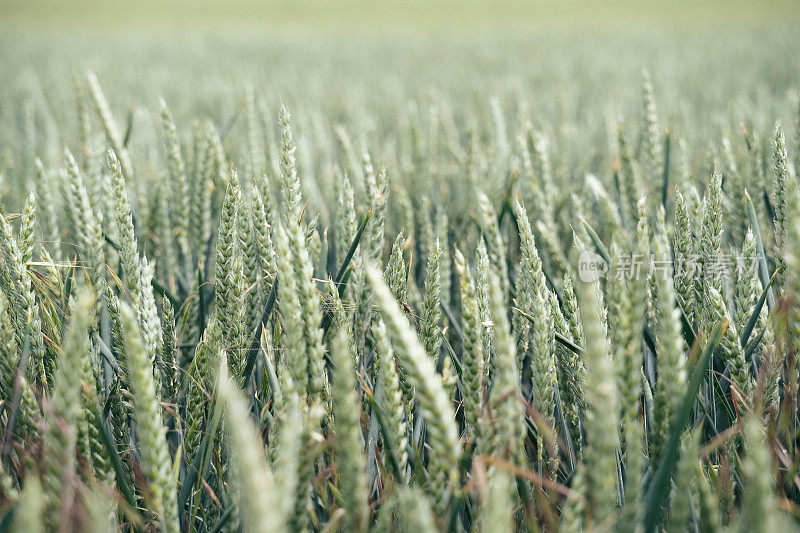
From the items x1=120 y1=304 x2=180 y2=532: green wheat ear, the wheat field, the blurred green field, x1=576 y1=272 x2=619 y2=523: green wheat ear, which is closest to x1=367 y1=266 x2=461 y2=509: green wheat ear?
the wheat field

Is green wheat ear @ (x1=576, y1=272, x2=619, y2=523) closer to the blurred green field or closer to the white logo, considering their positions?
the white logo

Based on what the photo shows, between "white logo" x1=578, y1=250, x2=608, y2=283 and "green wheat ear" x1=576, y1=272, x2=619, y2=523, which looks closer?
"green wheat ear" x1=576, y1=272, x2=619, y2=523

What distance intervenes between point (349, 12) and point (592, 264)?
1567 cm

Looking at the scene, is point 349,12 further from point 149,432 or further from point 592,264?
point 149,432

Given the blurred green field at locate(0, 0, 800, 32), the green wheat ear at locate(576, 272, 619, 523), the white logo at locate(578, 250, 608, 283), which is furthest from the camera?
the blurred green field at locate(0, 0, 800, 32)

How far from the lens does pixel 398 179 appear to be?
5.66 feet

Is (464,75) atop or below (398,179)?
atop

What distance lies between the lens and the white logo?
0.89 m

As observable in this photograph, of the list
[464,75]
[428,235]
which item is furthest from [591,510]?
[464,75]

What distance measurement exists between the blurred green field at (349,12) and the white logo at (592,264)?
11.7 m

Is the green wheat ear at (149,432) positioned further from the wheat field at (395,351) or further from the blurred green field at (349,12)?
the blurred green field at (349,12)

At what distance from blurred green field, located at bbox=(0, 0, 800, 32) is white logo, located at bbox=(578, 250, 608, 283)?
1168cm

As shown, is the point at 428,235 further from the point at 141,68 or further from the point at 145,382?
the point at 141,68

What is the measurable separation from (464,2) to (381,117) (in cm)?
1446
